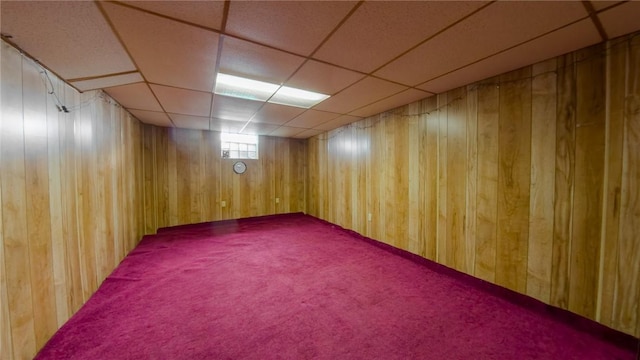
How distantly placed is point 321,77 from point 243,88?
0.95 meters

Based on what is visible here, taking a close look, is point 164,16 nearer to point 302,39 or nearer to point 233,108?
point 302,39

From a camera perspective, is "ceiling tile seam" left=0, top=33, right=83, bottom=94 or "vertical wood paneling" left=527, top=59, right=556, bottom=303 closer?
"ceiling tile seam" left=0, top=33, right=83, bottom=94

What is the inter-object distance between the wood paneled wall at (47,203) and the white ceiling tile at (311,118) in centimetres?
242

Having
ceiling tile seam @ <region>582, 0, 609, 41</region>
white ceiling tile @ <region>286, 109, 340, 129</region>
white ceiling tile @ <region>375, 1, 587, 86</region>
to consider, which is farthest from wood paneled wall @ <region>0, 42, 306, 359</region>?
ceiling tile seam @ <region>582, 0, 609, 41</region>

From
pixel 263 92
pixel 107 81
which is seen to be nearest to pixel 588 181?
pixel 263 92

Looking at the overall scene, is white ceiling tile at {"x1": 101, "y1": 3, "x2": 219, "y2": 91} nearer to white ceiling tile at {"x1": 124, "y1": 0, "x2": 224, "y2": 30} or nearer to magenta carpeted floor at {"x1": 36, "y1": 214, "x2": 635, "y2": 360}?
white ceiling tile at {"x1": 124, "y1": 0, "x2": 224, "y2": 30}

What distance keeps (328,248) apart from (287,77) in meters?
2.52

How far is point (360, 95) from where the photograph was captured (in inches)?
104

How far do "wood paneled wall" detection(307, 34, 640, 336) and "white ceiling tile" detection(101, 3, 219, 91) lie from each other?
248 cm

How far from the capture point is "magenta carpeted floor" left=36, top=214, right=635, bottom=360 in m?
1.51

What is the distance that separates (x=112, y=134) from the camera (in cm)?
270

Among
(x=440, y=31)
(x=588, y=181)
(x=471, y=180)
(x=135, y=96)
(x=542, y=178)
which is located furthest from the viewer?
(x=135, y=96)

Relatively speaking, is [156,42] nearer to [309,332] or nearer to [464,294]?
[309,332]

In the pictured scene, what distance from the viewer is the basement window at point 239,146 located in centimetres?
518
